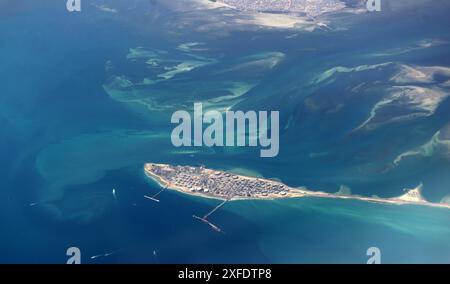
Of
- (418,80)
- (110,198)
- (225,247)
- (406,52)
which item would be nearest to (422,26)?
(406,52)

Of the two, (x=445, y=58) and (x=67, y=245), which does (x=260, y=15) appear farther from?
→ (x=67, y=245)

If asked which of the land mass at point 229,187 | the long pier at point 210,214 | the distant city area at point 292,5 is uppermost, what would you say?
the distant city area at point 292,5

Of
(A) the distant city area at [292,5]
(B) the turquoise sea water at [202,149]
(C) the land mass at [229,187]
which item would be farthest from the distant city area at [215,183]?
(A) the distant city area at [292,5]

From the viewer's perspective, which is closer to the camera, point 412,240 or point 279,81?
point 412,240

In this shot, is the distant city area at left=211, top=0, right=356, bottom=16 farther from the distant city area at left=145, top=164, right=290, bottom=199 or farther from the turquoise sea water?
the distant city area at left=145, top=164, right=290, bottom=199

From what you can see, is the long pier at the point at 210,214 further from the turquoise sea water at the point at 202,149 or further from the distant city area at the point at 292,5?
the distant city area at the point at 292,5

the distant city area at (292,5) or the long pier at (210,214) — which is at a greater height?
the distant city area at (292,5)

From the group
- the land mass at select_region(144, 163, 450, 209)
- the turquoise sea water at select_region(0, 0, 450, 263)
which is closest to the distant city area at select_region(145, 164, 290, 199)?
the land mass at select_region(144, 163, 450, 209)
